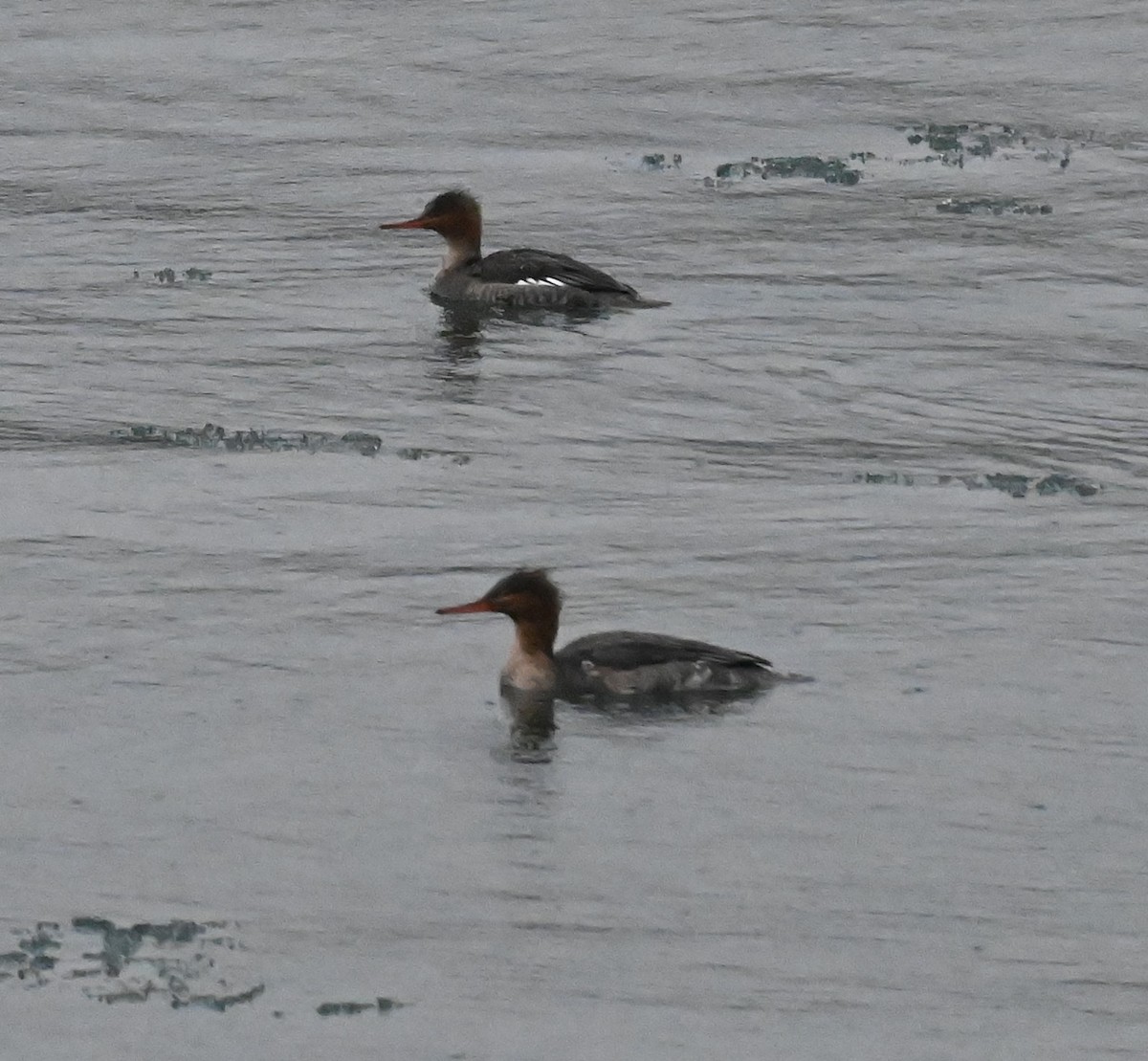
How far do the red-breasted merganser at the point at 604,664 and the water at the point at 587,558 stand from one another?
0.48ft

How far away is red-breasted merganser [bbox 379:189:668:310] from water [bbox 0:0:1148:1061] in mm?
218

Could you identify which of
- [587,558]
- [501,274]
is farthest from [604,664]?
[501,274]

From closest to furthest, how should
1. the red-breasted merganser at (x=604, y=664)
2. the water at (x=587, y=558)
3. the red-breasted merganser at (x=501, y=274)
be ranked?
1. the water at (x=587, y=558)
2. the red-breasted merganser at (x=604, y=664)
3. the red-breasted merganser at (x=501, y=274)

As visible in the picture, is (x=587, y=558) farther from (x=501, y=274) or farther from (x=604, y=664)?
(x=501, y=274)

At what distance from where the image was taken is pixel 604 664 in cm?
1113

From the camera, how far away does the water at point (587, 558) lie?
8789mm

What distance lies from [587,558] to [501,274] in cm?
516

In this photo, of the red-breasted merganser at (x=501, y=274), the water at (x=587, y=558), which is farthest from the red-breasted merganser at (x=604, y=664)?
the red-breasted merganser at (x=501, y=274)

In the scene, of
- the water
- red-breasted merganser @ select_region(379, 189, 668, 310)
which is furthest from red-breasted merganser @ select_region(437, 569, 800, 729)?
red-breasted merganser @ select_region(379, 189, 668, 310)

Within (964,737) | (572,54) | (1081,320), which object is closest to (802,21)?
(572,54)

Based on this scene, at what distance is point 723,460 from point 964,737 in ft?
12.9

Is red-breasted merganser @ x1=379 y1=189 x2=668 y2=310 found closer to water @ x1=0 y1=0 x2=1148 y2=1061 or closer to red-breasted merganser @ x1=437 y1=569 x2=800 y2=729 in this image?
water @ x1=0 y1=0 x2=1148 y2=1061

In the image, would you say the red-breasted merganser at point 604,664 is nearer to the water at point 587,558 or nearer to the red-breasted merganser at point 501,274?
the water at point 587,558

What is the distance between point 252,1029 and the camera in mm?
8352
